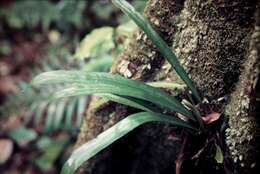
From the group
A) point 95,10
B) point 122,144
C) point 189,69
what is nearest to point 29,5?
point 95,10

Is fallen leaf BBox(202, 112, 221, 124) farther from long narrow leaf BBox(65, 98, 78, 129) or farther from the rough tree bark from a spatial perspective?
long narrow leaf BBox(65, 98, 78, 129)

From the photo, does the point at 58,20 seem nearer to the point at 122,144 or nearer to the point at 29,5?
the point at 29,5

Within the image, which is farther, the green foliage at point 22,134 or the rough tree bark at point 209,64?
the green foliage at point 22,134

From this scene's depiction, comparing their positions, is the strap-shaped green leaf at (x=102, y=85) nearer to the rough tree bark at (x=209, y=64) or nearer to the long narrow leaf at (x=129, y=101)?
the long narrow leaf at (x=129, y=101)

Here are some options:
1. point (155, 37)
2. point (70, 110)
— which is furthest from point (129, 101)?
point (70, 110)

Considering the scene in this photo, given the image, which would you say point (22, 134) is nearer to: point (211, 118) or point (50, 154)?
point (50, 154)

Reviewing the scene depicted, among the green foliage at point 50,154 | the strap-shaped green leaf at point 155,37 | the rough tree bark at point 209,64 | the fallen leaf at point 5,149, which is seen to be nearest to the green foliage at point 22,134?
the fallen leaf at point 5,149
